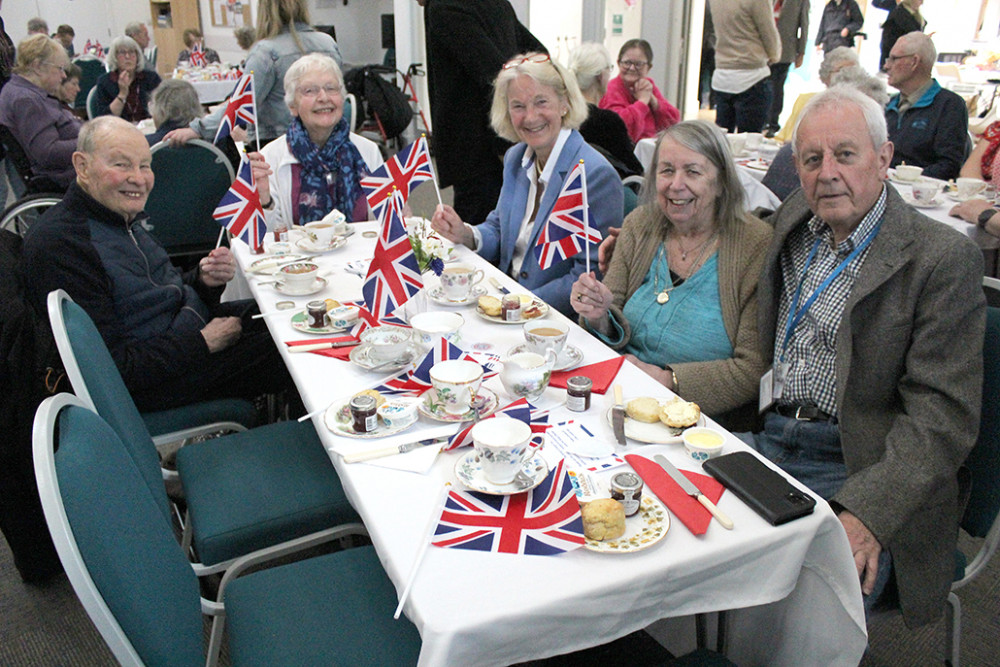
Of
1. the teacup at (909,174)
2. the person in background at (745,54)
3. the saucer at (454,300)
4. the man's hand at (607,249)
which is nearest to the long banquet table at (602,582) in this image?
the saucer at (454,300)

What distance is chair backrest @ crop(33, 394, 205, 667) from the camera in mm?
888

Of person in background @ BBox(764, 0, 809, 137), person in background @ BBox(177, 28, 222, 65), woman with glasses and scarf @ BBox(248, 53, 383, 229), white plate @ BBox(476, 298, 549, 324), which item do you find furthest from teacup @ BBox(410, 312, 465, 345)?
person in background @ BBox(177, 28, 222, 65)

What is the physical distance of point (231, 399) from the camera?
212 centimetres

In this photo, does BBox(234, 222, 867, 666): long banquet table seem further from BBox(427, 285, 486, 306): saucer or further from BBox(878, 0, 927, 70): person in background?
BBox(878, 0, 927, 70): person in background

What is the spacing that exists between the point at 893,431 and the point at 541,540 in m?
0.80

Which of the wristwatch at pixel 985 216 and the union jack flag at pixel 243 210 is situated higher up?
the union jack flag at pixel 243 210

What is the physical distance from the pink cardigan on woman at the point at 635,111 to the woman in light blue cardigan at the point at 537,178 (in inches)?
86.5

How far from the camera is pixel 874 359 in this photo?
146cm

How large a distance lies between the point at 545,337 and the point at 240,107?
176cm

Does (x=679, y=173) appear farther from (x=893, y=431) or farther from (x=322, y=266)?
(x=322, y=266)

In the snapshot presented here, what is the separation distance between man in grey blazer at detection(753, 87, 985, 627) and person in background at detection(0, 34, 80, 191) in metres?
4.15

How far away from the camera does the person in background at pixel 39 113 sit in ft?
13.6

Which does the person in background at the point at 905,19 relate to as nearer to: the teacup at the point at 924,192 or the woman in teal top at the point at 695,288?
the teacup at the point at 924,192

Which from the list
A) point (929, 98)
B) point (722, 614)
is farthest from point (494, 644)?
point (929, 98)
